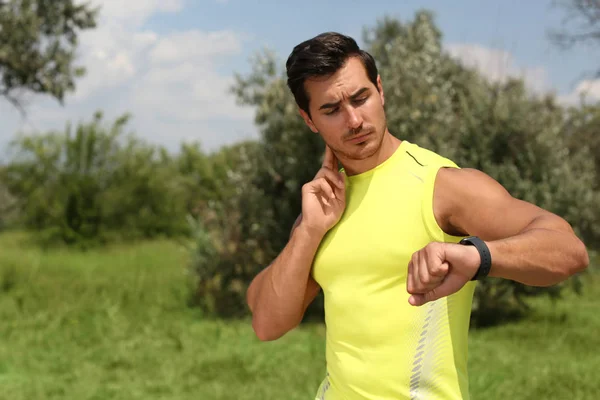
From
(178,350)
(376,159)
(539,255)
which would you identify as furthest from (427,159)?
(178,350)

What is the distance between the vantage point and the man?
7.13 feet

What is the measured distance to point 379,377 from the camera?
2320 millimetres

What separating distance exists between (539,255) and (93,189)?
1884cm

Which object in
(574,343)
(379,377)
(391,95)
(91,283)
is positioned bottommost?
(91,283)

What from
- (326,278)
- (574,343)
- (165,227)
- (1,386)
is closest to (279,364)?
(1,386)

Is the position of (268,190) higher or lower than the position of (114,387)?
higher

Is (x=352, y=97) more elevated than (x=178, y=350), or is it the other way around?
(x=352, y=97)

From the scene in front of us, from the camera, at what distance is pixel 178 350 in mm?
9227

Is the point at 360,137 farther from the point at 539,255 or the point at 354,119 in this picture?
the point at 539,255

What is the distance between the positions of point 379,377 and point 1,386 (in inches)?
263

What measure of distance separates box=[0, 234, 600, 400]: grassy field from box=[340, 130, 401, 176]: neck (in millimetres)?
4819

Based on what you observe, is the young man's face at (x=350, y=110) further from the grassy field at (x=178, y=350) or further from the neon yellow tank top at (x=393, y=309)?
the grassy field at (x=178, y=350)

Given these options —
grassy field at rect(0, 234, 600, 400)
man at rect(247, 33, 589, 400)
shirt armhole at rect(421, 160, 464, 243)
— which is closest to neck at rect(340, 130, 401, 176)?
man at rect(247, 33, 589, 400)

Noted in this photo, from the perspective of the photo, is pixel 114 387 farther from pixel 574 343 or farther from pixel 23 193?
pixel 23 193
